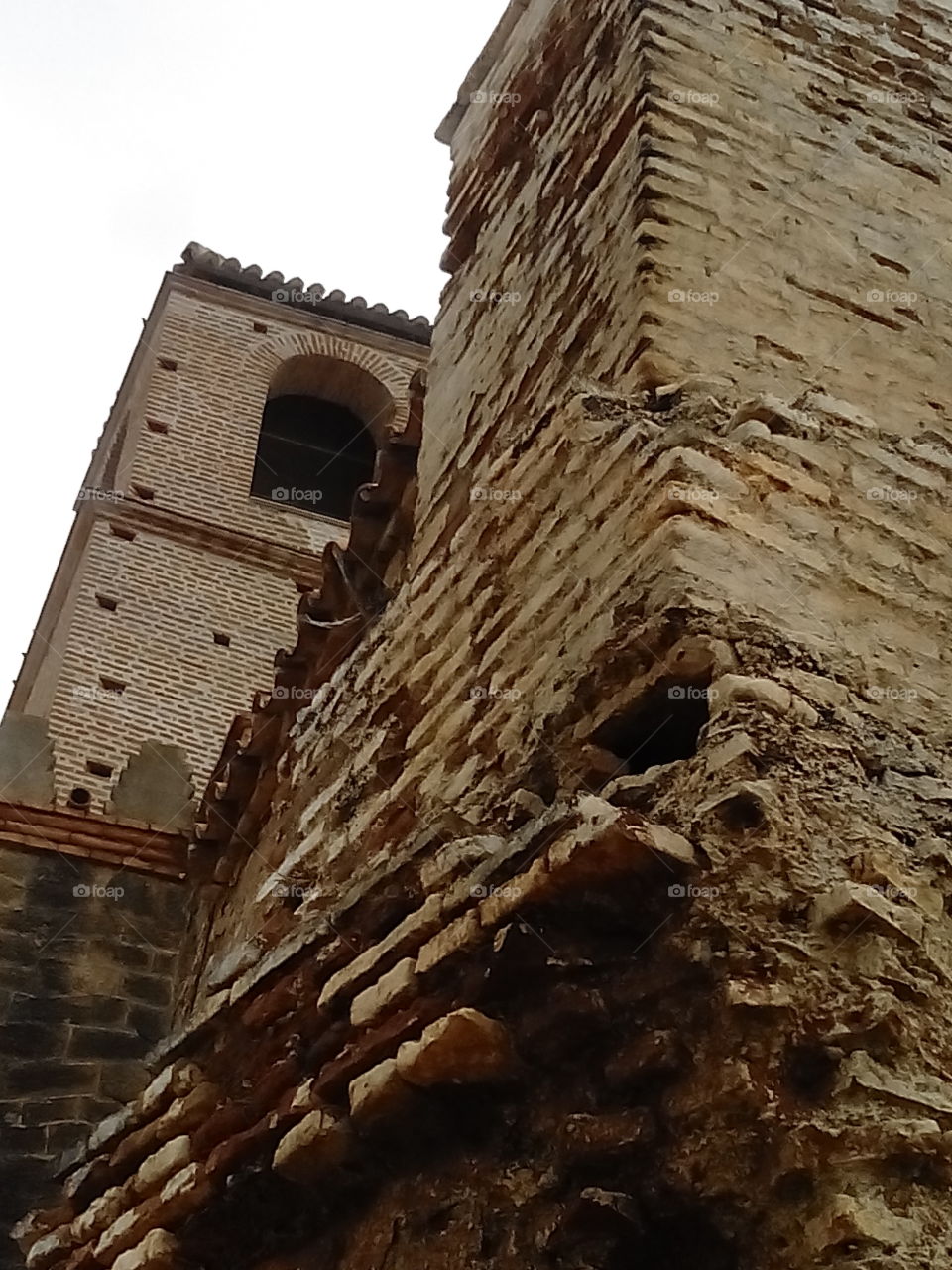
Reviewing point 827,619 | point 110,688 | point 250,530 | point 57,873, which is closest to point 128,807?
point 57,873

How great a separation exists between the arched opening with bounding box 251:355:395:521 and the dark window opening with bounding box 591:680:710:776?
42.8ft

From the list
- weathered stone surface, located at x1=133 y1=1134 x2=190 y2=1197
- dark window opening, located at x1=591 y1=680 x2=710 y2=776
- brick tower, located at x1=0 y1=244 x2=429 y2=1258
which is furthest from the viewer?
brick tower, located at x1=0 y1=244 x2=429 y2=1258

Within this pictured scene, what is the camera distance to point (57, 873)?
6133mm

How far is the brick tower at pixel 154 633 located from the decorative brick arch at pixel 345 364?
0.02 meters

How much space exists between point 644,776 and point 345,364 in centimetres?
1515

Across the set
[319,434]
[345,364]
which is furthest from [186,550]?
[345,364]

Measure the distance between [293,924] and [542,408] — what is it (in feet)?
4.26

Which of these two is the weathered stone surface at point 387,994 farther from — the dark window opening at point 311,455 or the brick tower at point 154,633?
the dark window opening at point 311,455

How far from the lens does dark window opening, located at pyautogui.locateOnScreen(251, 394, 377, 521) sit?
1574 cm

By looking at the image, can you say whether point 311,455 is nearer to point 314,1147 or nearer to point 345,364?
point 345,364

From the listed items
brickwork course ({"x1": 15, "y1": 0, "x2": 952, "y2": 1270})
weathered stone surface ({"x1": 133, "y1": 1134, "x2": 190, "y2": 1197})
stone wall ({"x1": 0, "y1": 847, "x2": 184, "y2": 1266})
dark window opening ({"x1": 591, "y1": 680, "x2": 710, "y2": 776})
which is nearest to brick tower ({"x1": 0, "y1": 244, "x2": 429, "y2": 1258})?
stone wall ({"x1": 0, "y1": 847, "x2": 184, "y2": 1266})

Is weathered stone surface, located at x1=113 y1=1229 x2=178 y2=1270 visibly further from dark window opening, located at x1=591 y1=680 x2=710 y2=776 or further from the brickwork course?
dark window opening, located at x1=591 y1=680 x2=710 y2=776

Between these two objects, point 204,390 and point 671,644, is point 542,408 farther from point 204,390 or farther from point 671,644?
point 204,390

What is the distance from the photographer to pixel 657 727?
2531 mm
